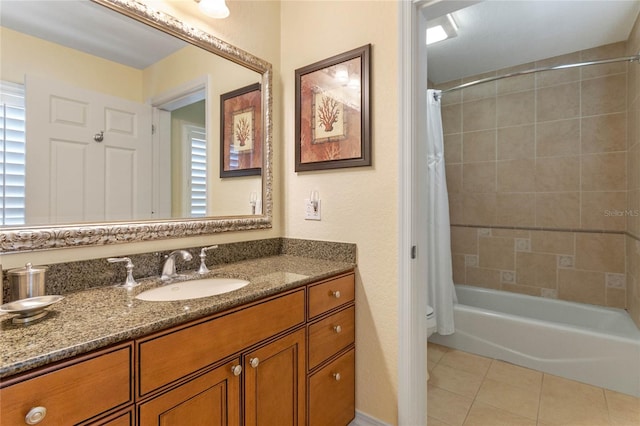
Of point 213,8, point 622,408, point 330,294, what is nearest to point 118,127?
point 213,8

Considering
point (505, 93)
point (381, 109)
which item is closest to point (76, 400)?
point (381, 109)

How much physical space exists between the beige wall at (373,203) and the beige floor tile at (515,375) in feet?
3.45

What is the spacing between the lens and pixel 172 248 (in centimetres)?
132

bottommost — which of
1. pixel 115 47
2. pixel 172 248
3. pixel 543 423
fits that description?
pixel 543 423

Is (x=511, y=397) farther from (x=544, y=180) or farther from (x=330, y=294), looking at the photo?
(x=544, y=180)

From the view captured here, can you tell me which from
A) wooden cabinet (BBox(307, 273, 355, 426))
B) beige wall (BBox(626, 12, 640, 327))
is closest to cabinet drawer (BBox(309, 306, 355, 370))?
wooden cabinet (BBox(307, 273, 355, 426))

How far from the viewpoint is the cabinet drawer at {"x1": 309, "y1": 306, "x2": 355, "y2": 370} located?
50.1 inches

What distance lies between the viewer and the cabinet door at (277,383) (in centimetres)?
101

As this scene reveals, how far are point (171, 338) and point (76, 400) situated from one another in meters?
0.21

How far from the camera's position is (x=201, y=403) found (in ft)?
2.85

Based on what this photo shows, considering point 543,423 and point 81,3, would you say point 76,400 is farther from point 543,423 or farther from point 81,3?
point 543,423

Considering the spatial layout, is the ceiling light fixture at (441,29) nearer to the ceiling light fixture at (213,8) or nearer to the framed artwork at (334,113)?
the framed artwork at (334,113)

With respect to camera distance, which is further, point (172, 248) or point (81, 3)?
point (172, 248)

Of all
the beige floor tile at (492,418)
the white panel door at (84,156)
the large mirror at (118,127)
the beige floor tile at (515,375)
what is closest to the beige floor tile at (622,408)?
the beige floor tile at (515,375)
